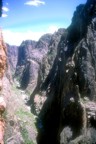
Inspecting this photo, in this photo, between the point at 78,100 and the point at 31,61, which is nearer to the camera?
the point at 78,100

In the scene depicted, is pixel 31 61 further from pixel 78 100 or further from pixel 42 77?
pixel 78 100

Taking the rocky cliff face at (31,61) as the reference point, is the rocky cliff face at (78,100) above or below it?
below

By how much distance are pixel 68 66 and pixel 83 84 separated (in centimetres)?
577

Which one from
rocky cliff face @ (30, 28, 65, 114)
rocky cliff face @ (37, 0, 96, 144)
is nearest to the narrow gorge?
rocky cliff face @ (37, 0, 96, 144)

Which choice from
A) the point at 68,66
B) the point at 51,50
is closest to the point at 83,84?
the point at 68,66

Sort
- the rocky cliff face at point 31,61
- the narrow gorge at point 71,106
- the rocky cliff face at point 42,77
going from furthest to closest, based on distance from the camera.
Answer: the rocky cliff face at point 31,61 < the rocky cliff face at point 42,77 < the narrow gorge at point 71,106

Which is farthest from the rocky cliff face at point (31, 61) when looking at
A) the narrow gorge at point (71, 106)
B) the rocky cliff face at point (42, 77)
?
the narrow gorge at point (71, 106)

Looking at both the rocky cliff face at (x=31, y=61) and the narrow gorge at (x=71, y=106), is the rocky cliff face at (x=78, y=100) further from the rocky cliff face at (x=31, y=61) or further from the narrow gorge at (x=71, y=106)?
the rocky cliff face at (x=31, y=61)

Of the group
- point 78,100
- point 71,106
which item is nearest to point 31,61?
point 71,106

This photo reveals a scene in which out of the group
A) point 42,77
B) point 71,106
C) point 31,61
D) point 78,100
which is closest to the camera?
point 78,100

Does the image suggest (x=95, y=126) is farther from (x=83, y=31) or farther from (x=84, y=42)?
(x=83, y=31)

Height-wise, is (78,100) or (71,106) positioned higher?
(78,100)

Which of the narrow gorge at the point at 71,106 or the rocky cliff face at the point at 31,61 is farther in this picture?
the rocky cliff face at the point at 31,61

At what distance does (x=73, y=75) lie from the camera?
3709cm
